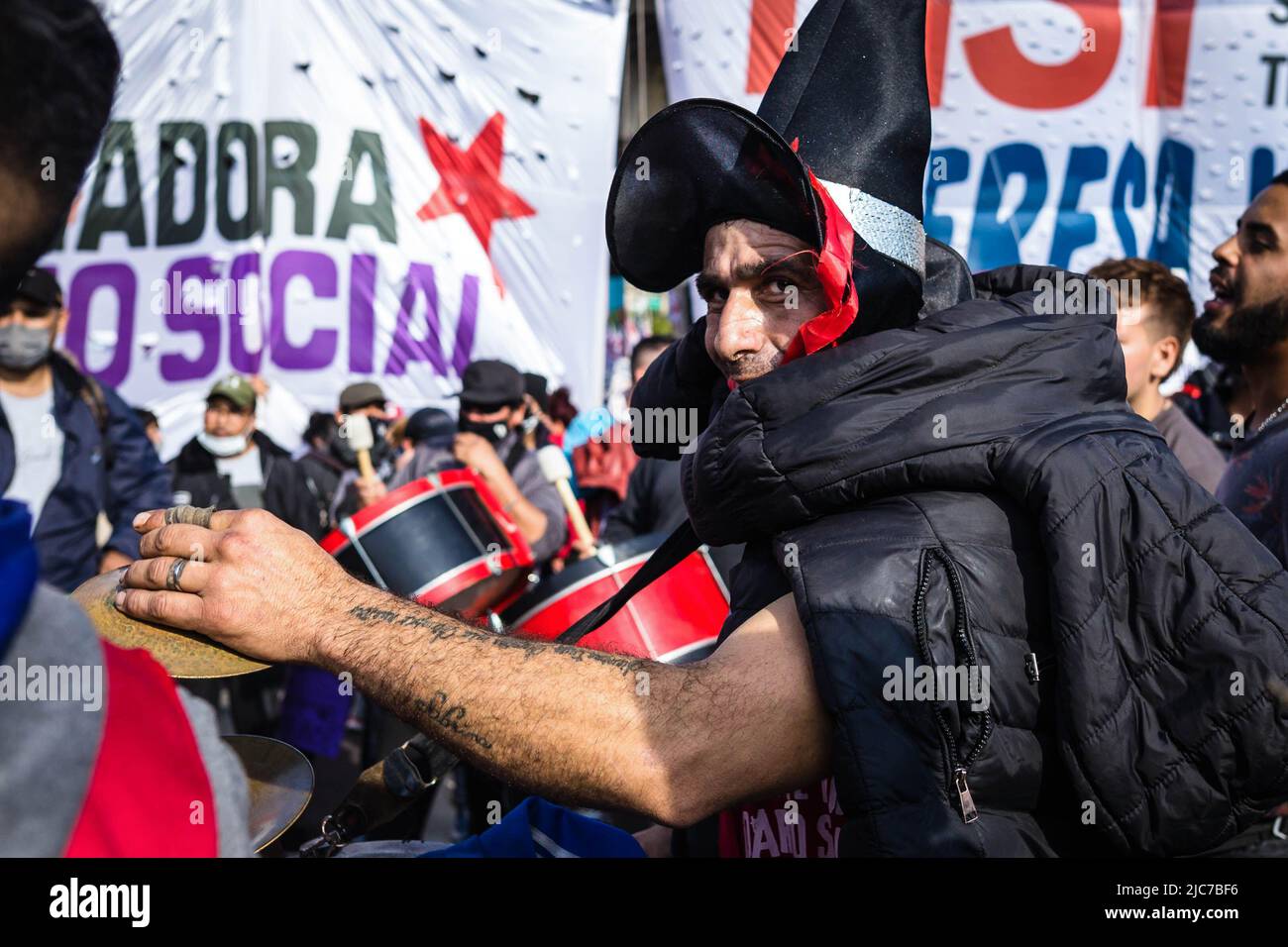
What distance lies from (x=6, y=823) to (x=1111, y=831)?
4.20 feet

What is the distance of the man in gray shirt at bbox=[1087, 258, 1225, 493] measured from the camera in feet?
13.6

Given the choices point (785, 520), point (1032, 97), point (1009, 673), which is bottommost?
point (1009, 673)

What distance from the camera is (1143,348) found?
4.28 metres

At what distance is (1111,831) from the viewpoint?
5.08 ft

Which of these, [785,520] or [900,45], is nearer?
[785,520]

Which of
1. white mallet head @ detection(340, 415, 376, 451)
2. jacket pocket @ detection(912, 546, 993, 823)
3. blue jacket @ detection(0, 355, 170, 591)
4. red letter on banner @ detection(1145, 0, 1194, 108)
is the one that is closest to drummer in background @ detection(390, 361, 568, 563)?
white mallet head @ detection(340, 415, 376, 451)

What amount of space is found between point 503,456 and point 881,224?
452 centimetres

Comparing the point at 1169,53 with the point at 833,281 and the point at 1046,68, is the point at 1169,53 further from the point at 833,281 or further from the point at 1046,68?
the point at 833,281

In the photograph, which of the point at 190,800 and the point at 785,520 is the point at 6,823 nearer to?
the point at 190,800

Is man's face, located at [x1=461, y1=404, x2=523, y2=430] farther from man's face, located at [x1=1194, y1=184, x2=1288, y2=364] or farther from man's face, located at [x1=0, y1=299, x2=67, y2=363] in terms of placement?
man's face, located at [x1=1194, y1=184, x2=1288, y2=364]

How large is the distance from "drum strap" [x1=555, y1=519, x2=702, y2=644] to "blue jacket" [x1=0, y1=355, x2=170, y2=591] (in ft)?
11.4

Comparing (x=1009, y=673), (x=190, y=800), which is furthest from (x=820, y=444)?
(x=190, y=800)

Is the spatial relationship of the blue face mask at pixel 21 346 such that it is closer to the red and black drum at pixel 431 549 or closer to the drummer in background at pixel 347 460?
the red and black drum at pixel 431 549

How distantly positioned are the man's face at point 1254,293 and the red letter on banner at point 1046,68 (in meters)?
4.60
